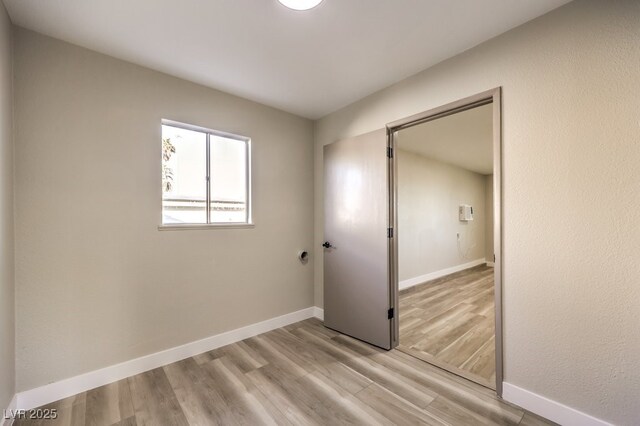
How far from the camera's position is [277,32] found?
1.83m

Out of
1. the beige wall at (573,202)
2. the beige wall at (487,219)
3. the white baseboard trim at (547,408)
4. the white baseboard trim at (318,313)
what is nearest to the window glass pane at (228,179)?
the white baseboard trim at (318,313)

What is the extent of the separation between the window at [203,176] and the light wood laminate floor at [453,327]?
2231mm

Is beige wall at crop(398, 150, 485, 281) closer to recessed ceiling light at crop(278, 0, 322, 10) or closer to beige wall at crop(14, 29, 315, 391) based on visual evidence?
beige wall at crop(14, 29, 315, 391)

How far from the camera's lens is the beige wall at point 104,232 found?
1.80m

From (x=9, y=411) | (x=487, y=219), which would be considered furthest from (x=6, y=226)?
(x=487, y=219)

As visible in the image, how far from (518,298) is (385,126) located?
5.80 feet

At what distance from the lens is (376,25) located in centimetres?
177

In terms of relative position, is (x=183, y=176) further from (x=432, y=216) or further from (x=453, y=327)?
(x=432, y=216)

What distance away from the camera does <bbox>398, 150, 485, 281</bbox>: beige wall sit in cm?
473

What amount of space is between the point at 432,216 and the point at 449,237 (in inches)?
33.4

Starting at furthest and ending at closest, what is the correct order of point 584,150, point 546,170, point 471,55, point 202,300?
point 202,300, point 471,55, point 546,170, point 584,150

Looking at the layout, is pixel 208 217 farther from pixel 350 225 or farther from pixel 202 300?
pixel 350 225

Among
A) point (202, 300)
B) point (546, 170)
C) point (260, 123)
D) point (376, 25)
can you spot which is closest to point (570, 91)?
point (546, 170)

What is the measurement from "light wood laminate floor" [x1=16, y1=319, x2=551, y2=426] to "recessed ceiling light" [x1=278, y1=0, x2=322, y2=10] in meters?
2.52
